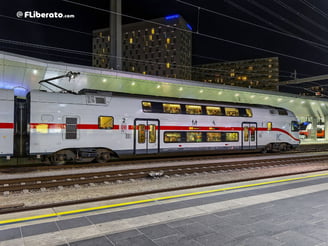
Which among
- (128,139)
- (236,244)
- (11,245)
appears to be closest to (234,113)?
(128,139)

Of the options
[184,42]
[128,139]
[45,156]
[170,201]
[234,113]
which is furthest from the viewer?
[184,42]

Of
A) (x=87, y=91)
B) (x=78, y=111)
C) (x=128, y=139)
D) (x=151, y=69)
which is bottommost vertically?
(x=128, y=139)

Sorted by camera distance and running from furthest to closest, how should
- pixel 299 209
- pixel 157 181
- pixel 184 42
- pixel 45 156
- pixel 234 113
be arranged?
pixel 184 42
pixel 234 113
pixel 45 156
pixel 157 181
pixel 299 209

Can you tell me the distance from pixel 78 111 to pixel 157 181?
236 inches

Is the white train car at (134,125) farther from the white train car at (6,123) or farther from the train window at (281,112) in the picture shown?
the white train car at (6,123)

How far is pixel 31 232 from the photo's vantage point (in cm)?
471

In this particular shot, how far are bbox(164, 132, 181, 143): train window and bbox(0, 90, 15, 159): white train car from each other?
8309 mm

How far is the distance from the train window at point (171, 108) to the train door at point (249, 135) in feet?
19.4

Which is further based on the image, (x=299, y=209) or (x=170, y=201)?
(x=170, y=201)

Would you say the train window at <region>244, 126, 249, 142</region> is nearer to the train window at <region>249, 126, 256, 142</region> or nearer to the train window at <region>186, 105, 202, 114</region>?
the train window at <region>249, 126, 256, 142</region>

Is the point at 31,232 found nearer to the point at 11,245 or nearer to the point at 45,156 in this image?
the point at 11,245

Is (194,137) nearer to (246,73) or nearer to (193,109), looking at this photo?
(193,109)

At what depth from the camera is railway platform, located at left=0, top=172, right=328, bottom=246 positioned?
4434 millimetres

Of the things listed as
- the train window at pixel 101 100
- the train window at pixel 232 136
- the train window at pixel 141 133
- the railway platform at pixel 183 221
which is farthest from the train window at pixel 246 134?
the railway platform at pixel 183 221
